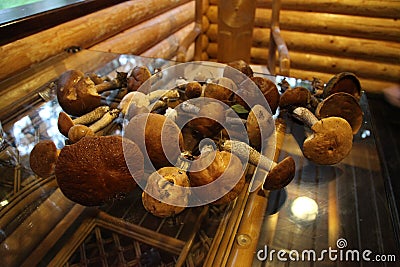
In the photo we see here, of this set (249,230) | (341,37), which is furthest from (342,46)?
(249,230)

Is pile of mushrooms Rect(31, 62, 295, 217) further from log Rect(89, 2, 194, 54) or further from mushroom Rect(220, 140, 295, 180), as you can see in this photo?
log Rect(89, 2, 194, 54)

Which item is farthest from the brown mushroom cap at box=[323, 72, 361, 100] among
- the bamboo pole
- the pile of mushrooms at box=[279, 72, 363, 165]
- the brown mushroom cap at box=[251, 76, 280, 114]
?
the bamboo pole

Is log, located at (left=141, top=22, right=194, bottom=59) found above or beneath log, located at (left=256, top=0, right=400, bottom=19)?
beneath

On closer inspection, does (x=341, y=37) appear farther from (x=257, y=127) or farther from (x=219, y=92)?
(x=257, y=127)

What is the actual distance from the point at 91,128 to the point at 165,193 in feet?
1.63

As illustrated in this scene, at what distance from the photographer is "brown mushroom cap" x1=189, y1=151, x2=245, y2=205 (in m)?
0.89

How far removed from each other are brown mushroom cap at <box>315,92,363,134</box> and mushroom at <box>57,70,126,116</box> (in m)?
0.96

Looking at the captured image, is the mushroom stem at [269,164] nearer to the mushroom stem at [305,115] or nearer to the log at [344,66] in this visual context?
the mushroom stem at [305,115]

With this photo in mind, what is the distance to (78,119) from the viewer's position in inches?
49.9

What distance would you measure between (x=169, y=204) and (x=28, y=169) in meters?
0.59

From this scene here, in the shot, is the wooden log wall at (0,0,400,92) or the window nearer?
the window

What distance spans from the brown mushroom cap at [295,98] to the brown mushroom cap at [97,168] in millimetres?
753

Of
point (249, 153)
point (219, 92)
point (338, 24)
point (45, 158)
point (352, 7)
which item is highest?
point (352, 7)

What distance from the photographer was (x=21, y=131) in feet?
4.31
